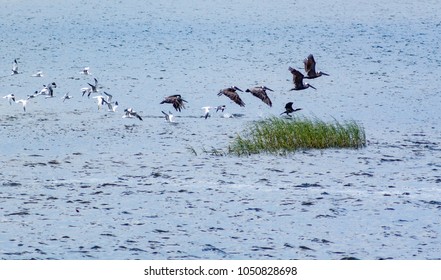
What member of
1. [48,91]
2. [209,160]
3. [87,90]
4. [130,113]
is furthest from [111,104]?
[209,160]

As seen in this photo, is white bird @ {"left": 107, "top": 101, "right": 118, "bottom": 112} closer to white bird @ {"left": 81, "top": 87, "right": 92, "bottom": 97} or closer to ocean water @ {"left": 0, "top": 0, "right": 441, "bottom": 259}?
ocean water @ {"left": 0, "top": 0, "right": 441, "bottom": 259}

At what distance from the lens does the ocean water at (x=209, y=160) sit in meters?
12.8

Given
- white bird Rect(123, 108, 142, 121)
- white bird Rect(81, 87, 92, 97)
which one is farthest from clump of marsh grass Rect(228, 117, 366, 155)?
white bird Rect(81, 87, 92, 97)

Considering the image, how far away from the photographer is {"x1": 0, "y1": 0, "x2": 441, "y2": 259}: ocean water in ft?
41.9

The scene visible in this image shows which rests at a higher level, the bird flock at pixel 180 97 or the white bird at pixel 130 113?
the bird flock at pixel 180 97

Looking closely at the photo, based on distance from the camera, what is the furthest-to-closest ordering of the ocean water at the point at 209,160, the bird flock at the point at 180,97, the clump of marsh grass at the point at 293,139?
1. the bird flock at the point at 180,97
2. the clump of marsh grass at the point at 293,139
3. the ocean water at the point at 209,160

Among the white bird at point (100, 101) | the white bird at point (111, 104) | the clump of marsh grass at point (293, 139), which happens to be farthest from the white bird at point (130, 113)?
the clump of marsh grass at point (293, 139)

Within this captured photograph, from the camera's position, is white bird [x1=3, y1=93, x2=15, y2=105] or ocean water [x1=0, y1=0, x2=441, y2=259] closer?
ocean water [x1=0, y1=0, x2=441, y2=259]

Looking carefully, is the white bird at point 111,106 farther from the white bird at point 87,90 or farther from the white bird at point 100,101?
the white bird at point 87,90

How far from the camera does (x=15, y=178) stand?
15.9m

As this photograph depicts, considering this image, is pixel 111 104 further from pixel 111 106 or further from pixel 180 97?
pixel 180 97

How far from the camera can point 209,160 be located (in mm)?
17438
